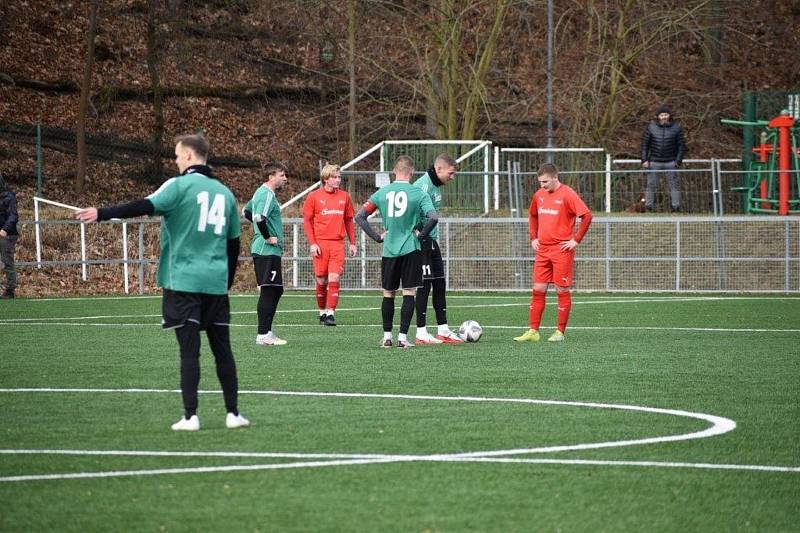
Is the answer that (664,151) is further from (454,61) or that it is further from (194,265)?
(194,265)

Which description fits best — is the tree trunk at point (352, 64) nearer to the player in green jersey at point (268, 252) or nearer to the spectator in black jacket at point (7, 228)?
the spectator in black jacket at point (7, 228)

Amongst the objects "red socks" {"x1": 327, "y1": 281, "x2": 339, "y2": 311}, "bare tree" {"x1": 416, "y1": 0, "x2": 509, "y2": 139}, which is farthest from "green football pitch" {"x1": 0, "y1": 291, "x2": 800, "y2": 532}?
"bare tree" {"x1": 416, "y1": 0, "x2": 509, "y2": 139}

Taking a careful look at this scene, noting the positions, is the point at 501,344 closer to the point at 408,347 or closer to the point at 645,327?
the point at 408,347

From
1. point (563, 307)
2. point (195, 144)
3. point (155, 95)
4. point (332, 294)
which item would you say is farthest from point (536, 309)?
point (155, 95)

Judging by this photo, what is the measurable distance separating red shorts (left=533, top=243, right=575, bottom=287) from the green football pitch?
0.80 meters

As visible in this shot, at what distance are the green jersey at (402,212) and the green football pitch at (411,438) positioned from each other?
1.06m

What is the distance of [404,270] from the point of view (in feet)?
46.9

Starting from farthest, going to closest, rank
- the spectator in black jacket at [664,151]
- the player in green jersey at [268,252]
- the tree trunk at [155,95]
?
1. the tree trunk at [155,95]
2. the spectator in black jacket at [664,151]
3. the player in green jersey at [268,252]

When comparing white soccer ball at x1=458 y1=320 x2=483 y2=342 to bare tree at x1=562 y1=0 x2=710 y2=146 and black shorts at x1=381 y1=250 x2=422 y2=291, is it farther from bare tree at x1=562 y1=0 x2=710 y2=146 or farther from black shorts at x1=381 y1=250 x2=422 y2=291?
bare tree at x1=562 y1=0 x2=710 y2=146

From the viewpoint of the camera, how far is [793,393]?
35.3ft

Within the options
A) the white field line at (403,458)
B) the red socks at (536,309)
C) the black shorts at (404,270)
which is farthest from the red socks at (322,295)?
the white field line at (403,458)

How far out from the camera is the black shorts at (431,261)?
15.6 meters

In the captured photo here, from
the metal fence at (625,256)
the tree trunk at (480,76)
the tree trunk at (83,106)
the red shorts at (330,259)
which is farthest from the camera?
the tree trunk at (83,106)

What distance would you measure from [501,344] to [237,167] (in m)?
23.3
